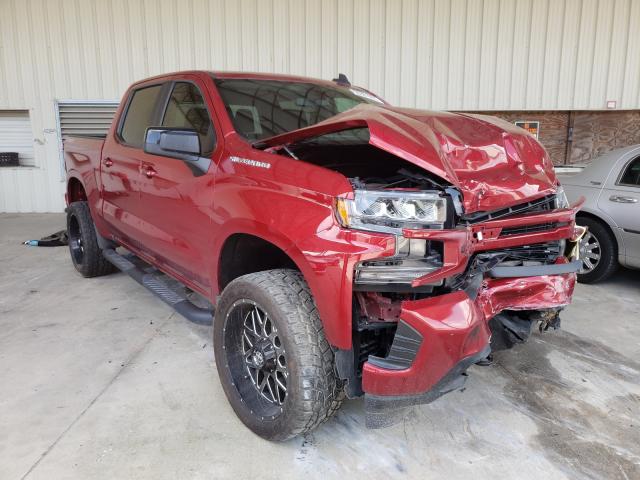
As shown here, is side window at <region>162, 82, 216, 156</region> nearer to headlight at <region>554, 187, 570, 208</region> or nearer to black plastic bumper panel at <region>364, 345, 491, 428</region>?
black plastic bumper panel at <region>364, 345, 491, 428</region>

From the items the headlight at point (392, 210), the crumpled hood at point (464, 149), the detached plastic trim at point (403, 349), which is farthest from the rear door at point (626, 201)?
the detached plastic trim at point (403, 349)

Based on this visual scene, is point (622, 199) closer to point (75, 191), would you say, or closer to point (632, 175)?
point (632, 175)

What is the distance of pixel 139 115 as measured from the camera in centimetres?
398

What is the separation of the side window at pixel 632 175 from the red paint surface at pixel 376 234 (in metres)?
2.77

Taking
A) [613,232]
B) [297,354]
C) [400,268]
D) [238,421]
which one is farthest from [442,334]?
[613,232]

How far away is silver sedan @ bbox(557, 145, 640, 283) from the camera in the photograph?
462 centimetres

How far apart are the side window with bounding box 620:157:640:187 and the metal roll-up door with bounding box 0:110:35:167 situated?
9.38m

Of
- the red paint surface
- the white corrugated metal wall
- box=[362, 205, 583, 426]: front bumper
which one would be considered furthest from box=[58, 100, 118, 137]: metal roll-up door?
box=[362, 205, 583, 426]: front bumper

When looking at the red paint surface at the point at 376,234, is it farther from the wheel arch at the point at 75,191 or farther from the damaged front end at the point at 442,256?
the wheel arch at the point at 75,191

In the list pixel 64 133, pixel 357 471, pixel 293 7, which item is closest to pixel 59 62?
pixel 64 133

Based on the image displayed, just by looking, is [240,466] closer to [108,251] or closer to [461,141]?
[461,141]

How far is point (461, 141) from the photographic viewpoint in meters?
2.25

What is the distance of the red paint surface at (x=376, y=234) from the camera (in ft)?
6.43

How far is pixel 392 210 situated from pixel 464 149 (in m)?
0.49
